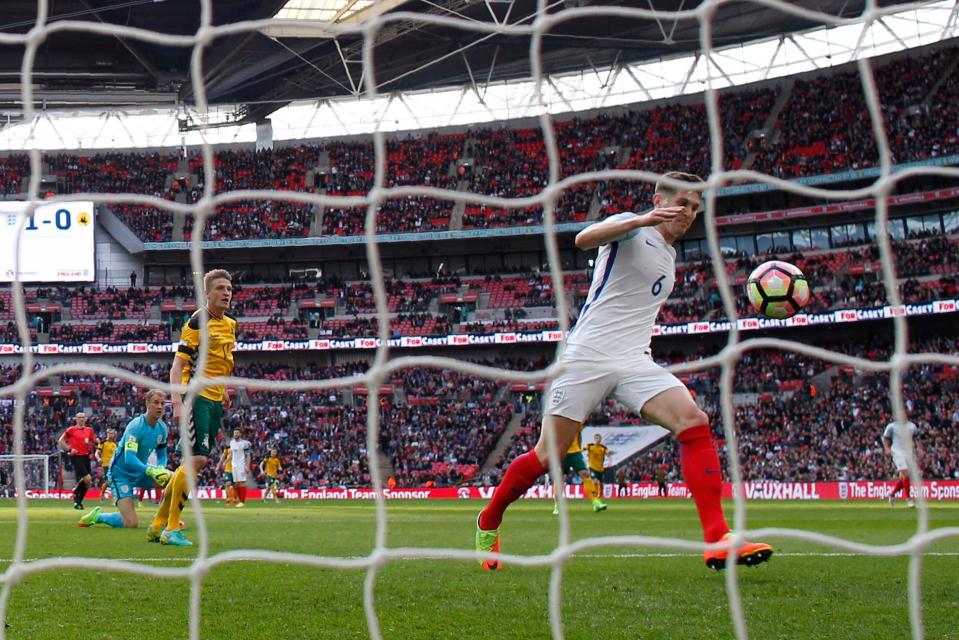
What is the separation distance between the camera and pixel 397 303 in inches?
1711

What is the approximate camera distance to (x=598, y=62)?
45500 millimetres

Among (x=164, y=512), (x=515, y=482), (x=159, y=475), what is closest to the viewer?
(x=515, y=482)

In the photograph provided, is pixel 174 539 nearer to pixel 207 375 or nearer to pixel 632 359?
pixel 207 375

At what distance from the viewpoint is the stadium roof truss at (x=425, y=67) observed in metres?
38.9

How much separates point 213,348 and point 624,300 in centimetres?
414

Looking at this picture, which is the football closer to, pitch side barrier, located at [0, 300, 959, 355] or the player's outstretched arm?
the player's outstretched arm

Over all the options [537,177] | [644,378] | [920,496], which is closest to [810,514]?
[644,378]

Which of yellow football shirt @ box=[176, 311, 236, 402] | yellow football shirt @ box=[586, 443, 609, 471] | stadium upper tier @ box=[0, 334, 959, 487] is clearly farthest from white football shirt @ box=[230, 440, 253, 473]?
stadium upper tier @ box=[0, 334, 959, 487]

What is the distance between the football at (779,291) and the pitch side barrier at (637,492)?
18768 mm

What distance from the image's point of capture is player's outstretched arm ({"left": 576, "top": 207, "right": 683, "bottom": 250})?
15.7 ft

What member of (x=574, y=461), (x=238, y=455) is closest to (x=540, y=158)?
(x=238, y=455)

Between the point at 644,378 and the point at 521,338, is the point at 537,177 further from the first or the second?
the point at 644,378

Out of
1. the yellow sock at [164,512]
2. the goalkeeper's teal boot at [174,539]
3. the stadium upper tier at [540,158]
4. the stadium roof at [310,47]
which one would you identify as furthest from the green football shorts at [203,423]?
the stadium upper tier at [540,158]

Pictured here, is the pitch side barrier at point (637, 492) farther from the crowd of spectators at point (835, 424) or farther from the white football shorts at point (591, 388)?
the white football shorts at point (591, 388)
